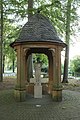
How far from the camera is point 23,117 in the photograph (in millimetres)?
10125

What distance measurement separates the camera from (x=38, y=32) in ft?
49.0

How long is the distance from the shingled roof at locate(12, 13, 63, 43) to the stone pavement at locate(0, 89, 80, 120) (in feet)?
10.8

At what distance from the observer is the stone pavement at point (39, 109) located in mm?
10172

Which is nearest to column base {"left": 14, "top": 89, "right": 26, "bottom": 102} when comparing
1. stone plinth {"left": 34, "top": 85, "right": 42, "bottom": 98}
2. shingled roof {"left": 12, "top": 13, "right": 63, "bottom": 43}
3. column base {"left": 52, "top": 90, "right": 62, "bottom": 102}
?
stone plinth {"left": 34, "top": 85, "right": 42, "bottom": 98}

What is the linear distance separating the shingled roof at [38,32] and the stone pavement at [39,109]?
3294mm

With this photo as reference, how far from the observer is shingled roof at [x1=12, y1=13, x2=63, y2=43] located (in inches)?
570

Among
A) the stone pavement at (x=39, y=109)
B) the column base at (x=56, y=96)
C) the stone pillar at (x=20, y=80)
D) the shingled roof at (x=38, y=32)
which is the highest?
the shingled roof at (x=38, y=32)

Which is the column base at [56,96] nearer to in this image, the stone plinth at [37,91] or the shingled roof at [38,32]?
the stone plinth at [37,91]

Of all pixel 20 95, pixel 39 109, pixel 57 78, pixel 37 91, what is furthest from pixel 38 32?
pixel 39 109

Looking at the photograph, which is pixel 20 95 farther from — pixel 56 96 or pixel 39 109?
Result: pixel 39 109

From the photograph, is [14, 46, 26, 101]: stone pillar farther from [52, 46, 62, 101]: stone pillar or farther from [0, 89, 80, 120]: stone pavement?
[52, 46, 62, 101]: stone pillar

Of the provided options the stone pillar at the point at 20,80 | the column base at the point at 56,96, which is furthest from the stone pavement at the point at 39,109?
the stone pillar at the point at 20,80

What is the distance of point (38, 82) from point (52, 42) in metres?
2.74

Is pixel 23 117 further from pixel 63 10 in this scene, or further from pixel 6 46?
pixel 6 46
